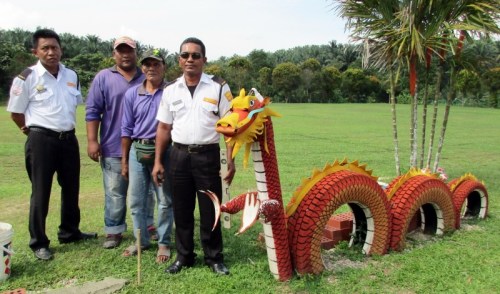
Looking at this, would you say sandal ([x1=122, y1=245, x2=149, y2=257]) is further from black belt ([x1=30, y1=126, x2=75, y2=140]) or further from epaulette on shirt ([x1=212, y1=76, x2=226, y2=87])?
epaulette on shirt ([x1=212, y1=76, x2=226, y2=87])

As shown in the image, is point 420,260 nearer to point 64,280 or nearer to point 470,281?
point 470,281

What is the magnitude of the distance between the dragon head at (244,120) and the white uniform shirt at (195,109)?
13.3 inches

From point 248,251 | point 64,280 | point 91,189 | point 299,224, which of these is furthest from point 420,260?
point 91,189

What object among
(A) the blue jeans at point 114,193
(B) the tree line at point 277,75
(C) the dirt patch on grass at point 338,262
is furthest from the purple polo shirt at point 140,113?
(B) the tree line at point 277,75

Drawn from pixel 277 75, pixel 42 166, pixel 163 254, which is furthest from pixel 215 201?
pixel 277 75

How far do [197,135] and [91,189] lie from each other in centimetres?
447

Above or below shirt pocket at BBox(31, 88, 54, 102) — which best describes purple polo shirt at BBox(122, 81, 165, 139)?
below

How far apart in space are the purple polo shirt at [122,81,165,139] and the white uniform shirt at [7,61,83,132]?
2.02ft

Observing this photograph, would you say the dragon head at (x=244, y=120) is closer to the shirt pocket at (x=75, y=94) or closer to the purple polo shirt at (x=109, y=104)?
the purple polo shirt at (x=109, y=104)

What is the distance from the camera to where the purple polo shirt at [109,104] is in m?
4.42

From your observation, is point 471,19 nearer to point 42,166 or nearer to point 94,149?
point 94,149

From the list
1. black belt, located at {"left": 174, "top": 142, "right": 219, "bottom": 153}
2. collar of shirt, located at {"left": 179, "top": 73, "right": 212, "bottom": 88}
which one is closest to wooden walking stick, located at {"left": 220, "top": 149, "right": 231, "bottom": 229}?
black belt, located at {"left": 174, "top": 142, "right": 219, "bottom": 153}

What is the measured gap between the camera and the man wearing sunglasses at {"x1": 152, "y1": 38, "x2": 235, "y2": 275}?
3.71 meters

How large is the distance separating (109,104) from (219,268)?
6.52 feet
